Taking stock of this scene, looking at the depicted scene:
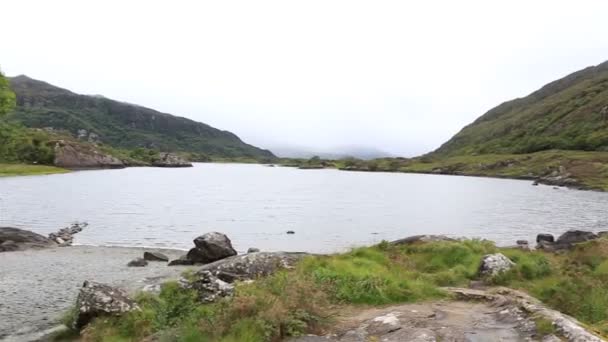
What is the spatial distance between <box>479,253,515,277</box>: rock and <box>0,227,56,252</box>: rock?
3737cm

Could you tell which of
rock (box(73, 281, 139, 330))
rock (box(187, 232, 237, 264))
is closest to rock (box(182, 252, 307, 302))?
rock (box(73, 281, 139, 330))

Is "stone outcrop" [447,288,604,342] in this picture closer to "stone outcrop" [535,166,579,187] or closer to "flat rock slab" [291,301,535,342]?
"flat rock slab" [291,301,535,342]

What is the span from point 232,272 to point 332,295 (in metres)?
6.26

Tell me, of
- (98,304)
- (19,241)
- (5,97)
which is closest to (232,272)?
(98,304)

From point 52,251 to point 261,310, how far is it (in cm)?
3412

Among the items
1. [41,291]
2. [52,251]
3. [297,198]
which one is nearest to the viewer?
[41,291]

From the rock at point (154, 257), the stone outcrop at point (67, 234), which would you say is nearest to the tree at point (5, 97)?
the stone outcrop at point (67, 234)

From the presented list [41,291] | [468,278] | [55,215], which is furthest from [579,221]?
[55,215]

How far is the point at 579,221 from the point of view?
2840 inches

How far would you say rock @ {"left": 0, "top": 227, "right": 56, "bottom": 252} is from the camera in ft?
137

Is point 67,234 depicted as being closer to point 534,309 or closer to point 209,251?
point 209,251

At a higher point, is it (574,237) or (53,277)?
(574,237)

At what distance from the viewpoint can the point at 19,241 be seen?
43.6 metres

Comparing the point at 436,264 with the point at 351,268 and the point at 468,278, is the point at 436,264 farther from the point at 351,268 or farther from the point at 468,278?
the point at 351,268
